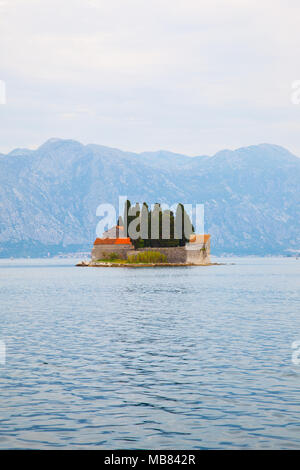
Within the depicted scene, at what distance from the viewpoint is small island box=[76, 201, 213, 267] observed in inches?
6004

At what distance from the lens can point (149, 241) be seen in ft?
510

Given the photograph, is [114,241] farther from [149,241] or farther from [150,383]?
[150,383]

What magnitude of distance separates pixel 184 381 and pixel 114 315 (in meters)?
24.0

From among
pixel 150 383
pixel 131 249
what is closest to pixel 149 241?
pixel 131 249

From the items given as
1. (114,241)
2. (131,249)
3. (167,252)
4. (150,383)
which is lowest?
(167,252)

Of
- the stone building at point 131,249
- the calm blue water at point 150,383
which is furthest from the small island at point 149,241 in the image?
the calm blue water at point 150,383

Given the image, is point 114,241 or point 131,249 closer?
point 131,249

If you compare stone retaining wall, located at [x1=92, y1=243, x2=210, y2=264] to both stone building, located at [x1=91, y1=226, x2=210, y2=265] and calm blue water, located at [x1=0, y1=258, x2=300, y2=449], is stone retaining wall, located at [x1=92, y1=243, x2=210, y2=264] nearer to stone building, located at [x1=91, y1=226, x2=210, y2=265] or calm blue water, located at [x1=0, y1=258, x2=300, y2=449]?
stone building, located at [x1=91, y1=226, x2=210, y2=265]

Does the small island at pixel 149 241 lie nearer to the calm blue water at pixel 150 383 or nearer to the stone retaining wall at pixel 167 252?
the stone retaining wall at pixel 167 252

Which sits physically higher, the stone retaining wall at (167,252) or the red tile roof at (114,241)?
the red tile roof at (114,241)

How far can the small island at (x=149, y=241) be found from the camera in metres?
152

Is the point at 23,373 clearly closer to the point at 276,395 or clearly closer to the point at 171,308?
the point at 276,395

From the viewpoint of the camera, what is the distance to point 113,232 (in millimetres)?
165125
